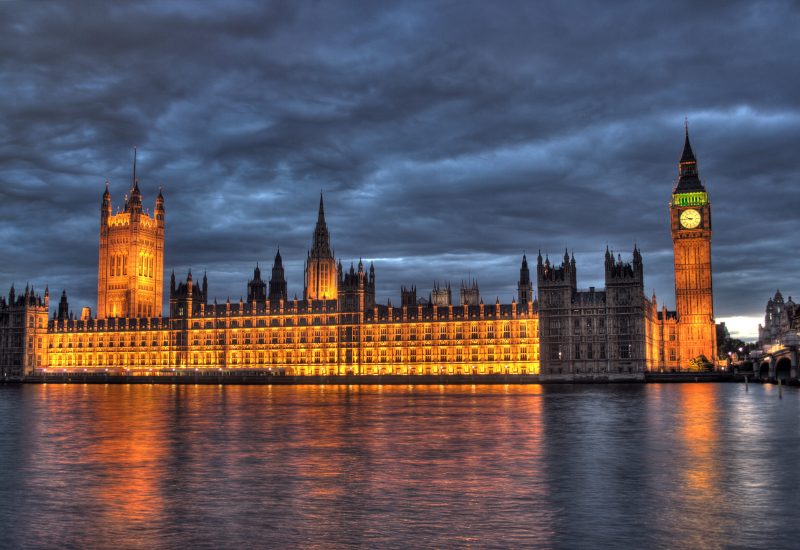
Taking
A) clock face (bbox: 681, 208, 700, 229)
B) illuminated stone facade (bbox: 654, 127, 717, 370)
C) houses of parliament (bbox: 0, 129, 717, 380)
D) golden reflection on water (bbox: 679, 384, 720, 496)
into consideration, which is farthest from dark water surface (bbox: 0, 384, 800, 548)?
clock face (bbox: 681, 208, 700, 229)

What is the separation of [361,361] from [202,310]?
41.9 m

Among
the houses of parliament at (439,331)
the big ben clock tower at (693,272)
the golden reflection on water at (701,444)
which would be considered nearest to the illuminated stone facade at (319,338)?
the houses of parliament at (439,331)

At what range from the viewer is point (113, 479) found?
30.2m

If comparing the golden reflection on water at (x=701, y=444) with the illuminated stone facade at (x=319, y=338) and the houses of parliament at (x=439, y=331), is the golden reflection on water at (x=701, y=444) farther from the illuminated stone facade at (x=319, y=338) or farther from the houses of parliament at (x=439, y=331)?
the illuminated stone facade at (x=319, y=338)

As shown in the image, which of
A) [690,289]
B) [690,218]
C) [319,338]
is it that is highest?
[690,218]

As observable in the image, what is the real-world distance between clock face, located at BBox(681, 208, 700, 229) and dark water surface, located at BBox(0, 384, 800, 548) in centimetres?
13189

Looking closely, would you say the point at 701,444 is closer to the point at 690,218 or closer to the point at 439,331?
the point at 439,331

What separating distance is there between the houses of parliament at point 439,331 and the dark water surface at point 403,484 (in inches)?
3710

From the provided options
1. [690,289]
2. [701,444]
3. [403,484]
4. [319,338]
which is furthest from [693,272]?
[403,484]

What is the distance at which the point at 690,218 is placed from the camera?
180500 millimetres

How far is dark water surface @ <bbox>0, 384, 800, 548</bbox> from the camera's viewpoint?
21.3m

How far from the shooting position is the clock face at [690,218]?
590 feet

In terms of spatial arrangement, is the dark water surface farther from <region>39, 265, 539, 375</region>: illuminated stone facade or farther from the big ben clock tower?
the big ben clock tower

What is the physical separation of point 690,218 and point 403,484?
166 m
